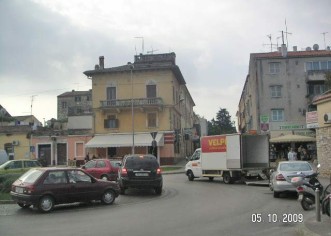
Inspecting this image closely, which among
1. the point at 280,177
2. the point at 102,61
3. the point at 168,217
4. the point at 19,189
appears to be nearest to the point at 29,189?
the point at 19,189

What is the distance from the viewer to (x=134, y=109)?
180ft

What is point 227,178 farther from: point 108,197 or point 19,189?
point 19,189

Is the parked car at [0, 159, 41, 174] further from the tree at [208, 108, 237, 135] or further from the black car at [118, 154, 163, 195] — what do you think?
the tree at [208, 108, 237, 135]

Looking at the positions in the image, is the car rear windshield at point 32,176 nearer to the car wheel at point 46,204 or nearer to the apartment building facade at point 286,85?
the car wheel at point 46,204

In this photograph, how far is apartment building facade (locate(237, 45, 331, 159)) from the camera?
56.1m

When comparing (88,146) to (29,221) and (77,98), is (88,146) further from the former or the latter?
(77,98)

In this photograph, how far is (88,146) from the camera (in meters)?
53.5

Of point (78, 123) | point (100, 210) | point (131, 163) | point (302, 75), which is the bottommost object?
point (100, 210)

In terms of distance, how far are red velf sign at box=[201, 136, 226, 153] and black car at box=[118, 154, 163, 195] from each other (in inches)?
269

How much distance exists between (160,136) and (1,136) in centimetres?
2147

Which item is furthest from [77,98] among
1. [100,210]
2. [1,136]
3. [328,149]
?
[100,210]

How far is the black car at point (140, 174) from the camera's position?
20.0 meters

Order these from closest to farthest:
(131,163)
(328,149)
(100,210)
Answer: (100,210) < (131,163) < (328,149)

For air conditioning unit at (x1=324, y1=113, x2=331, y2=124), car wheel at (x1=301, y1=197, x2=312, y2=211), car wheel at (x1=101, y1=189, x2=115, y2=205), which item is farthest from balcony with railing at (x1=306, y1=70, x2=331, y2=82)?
car wheel at (x1=301, y1=197, x2=312, y2=211)
